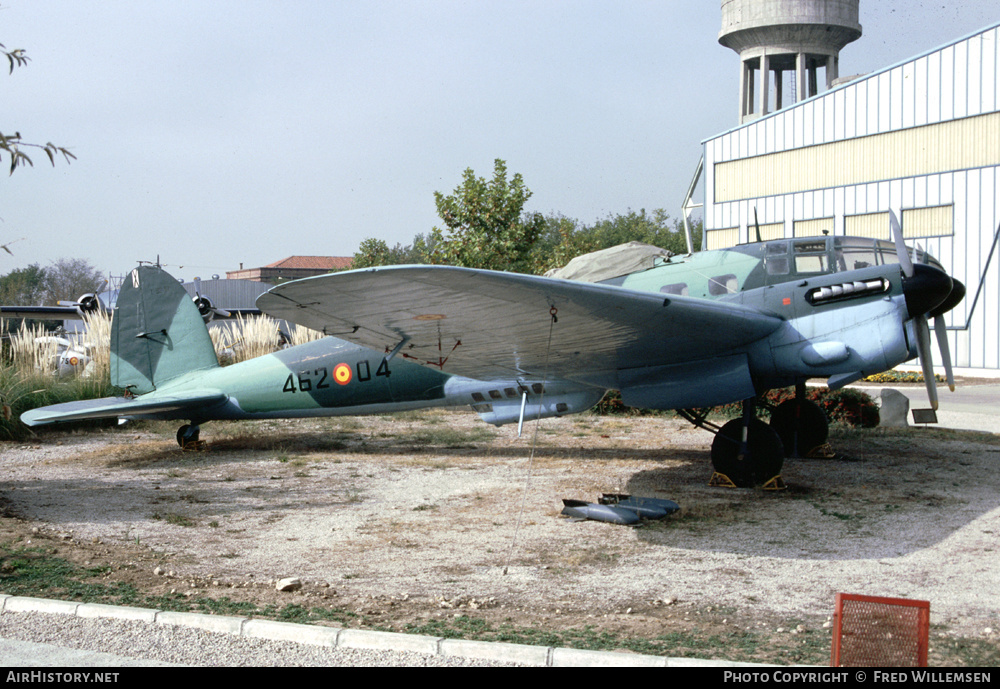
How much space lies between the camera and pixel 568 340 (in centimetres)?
731

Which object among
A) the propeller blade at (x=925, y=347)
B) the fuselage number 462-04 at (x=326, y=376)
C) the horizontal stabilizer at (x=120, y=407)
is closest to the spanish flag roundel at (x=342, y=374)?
the fuselage number 462-04 at (x=326, y=376)

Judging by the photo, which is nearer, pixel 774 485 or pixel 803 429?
pixel 774 485

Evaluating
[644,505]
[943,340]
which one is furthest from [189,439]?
[943,340]

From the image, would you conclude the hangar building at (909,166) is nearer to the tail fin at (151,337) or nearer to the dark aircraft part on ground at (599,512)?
the tail fin at (151,337)

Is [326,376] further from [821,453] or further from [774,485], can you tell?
[821,453]

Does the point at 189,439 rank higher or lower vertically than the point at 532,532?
higher

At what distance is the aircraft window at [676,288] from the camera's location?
30.1ft

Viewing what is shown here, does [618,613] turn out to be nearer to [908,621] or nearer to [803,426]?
[908,621]

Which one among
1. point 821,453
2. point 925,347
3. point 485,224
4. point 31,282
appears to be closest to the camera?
point 925,347

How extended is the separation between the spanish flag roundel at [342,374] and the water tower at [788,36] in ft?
113

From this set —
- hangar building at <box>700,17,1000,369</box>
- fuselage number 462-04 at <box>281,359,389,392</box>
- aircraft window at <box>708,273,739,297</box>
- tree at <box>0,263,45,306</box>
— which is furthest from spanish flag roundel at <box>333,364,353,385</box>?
tree at <box>0,263,45,306</box>

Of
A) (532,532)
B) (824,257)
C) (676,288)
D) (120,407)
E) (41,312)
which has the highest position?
(824,257)

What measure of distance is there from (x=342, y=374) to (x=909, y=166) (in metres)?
22.2

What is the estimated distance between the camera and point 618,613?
4645 millimetres
